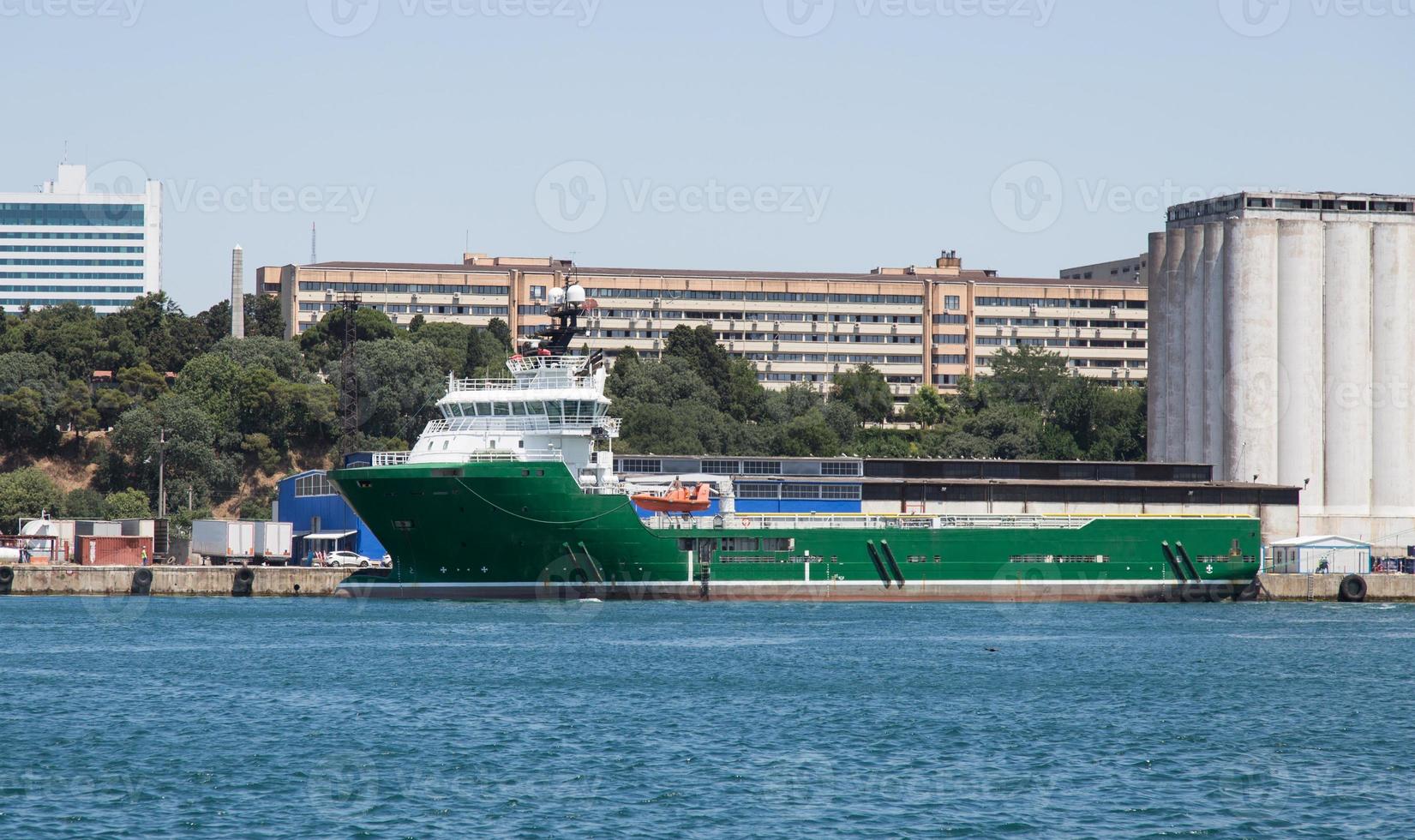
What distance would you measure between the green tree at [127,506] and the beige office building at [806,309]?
41.0 metres

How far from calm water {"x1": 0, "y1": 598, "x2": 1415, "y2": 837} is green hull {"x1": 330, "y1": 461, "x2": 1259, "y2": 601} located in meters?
4.49

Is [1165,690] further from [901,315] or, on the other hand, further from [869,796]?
[901,315]

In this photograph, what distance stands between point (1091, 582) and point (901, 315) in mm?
81479

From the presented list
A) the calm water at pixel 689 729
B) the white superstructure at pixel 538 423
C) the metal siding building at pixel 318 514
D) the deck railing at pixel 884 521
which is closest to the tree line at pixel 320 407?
the metal siding building at pixel 318 514

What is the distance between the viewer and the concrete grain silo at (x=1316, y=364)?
9544cm

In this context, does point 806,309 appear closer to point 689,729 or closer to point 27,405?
point 27,405

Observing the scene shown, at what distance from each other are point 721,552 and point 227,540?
26.2 m

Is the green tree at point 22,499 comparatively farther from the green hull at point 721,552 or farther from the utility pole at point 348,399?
the green hull at point 721,552

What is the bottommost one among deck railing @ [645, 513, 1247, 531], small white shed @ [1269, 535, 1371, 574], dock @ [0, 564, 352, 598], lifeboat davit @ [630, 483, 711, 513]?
dock @ [0, 564, 352, 598]

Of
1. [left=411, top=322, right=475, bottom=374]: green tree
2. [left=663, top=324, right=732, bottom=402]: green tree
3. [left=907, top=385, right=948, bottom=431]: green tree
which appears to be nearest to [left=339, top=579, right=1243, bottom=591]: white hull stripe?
[left=411, top=322, right=475, bottom=374]: green tree

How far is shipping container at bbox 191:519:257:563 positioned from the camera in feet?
256

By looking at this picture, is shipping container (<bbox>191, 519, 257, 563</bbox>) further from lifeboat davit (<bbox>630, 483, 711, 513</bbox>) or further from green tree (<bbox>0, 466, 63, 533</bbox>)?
lifeboat davit (<bbox>630, 483, 711, 513</bbox>)

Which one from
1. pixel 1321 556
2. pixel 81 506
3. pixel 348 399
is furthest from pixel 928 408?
pixel 81 506

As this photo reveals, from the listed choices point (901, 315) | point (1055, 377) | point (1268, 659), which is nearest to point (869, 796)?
Result: point (1268, 659)
